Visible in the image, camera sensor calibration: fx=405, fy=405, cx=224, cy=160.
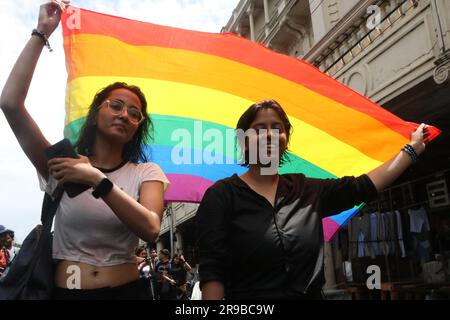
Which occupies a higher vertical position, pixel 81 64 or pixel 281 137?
pixel 81 64

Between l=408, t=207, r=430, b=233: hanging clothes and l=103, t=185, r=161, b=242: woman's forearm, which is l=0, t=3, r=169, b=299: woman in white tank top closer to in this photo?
l=103, t=185, r=161, b=242: woman's forearm

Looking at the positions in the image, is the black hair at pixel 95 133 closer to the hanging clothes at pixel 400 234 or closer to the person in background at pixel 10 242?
the person in background at pixel 10 242

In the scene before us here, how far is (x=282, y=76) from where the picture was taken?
351 centimetres

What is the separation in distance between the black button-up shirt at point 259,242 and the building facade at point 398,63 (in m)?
5.22

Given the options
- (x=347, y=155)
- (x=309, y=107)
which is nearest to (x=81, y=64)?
(x=309, y=107)

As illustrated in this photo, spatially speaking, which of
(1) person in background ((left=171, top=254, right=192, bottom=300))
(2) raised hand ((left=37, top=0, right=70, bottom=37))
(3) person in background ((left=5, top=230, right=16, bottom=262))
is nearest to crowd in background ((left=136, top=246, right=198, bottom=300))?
(1) person in background ((left=171, top=254, right=192, bottom=300))

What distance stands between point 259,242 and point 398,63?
21.0ft

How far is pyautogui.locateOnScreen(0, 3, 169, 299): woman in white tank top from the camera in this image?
151cm

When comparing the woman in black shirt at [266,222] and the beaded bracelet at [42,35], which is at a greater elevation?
the beaded bracelet at [42,35]

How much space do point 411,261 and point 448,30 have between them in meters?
4.87

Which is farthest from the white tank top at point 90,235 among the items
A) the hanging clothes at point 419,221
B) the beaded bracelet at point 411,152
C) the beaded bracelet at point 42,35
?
the hanging clothes at point 419,221

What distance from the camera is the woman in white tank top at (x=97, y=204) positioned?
151 centimetres

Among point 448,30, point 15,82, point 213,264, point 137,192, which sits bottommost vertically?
point 213,264
